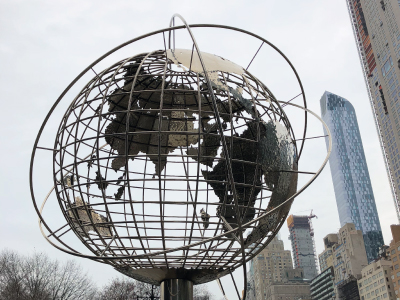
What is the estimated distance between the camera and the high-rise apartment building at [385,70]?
6575 centimetres

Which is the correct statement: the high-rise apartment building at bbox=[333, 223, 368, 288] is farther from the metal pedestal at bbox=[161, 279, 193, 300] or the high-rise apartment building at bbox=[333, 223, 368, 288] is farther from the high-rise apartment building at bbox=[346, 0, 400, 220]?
the metal pedestal at bbox=[161, 279, 193, 300]

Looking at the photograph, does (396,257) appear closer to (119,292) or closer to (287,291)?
(119,292)

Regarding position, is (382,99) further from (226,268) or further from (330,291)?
(226,268)

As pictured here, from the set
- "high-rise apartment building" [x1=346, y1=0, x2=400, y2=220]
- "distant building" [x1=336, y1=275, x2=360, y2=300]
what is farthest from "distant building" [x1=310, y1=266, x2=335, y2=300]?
"high-rise apartment building" [x1=346, y1=0, x2=400, y2=220]

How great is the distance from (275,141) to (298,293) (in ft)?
348

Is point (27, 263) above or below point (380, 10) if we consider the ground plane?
below

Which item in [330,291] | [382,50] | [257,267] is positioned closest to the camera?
[382,50]

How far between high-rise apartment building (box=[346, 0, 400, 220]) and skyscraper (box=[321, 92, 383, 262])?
243 feet

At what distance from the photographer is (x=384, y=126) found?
72125mm

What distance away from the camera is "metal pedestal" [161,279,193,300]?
4602 millimetres

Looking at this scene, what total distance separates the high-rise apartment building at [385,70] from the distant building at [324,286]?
31.0m

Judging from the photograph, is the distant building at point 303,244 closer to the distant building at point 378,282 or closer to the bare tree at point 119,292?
the distant building at point 378,282

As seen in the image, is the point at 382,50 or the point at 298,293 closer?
the point at 382,50

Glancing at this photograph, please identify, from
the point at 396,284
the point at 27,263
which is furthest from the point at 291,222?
the point at 27,263
